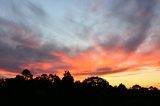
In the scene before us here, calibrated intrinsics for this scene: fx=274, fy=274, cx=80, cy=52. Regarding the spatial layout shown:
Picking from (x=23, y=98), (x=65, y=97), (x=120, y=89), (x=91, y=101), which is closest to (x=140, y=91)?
(x=120, y=89)

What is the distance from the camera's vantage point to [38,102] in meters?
84.5

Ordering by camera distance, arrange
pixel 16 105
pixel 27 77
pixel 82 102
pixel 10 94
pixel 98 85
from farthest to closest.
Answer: pixel 98 85 < pixel 27 77 < pixel 82 102 < pixel 10 94 < pixel 16 105

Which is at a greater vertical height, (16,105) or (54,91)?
(54,91)

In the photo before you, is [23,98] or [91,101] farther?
[91,101]

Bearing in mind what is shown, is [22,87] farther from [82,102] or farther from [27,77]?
[27,77]

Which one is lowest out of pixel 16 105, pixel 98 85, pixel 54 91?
pixel 16 105

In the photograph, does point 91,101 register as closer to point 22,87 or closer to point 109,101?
point 109,101

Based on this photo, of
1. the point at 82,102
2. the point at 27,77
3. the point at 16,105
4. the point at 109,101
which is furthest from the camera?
the point at 27,77

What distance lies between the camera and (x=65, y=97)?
8862cm

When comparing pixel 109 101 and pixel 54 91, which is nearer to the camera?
pixel 54 91

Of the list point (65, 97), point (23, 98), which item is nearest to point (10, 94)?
point (23, 98)

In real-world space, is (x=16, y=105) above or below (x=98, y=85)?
below

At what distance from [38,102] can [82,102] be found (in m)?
Result: 16.1

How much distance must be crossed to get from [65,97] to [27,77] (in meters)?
45.3
